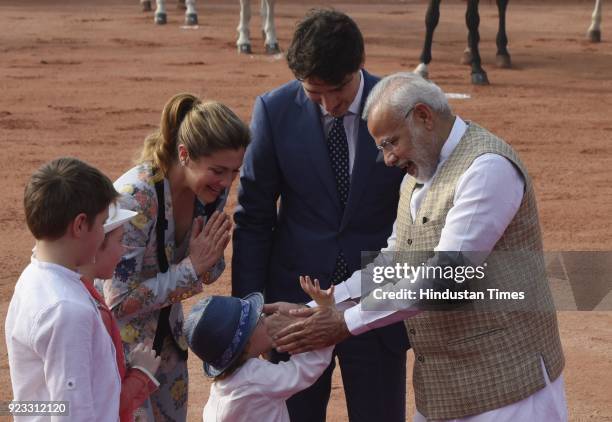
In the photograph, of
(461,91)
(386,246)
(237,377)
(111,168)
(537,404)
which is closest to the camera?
(537,404)

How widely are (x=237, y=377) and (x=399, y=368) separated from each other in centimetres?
Answer: 82

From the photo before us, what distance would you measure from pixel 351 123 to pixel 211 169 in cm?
67

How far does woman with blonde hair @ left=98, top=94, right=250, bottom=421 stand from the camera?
399 cm

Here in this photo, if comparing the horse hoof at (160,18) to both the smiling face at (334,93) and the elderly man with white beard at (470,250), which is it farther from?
the elderly man with white beard at (470,250)

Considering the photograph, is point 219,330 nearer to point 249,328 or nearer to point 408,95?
point 249,328

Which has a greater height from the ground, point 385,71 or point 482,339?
point 482,339

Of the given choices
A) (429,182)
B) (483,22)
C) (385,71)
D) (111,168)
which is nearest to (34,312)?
(429,182)

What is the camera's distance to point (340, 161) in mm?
4445

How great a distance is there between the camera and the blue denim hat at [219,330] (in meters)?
3.89

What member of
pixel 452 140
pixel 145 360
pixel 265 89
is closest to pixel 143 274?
pixel 145 360

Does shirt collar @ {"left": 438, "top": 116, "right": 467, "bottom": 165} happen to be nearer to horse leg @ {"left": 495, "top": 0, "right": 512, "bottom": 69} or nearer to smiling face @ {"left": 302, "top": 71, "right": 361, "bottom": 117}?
smiling face @ {"left": 302, "top": 71, "right": 361, "bottom": 117}

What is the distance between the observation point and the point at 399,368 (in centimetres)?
453

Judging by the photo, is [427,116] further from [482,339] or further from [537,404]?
[537,404]

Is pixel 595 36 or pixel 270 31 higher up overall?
pixel 270 31
